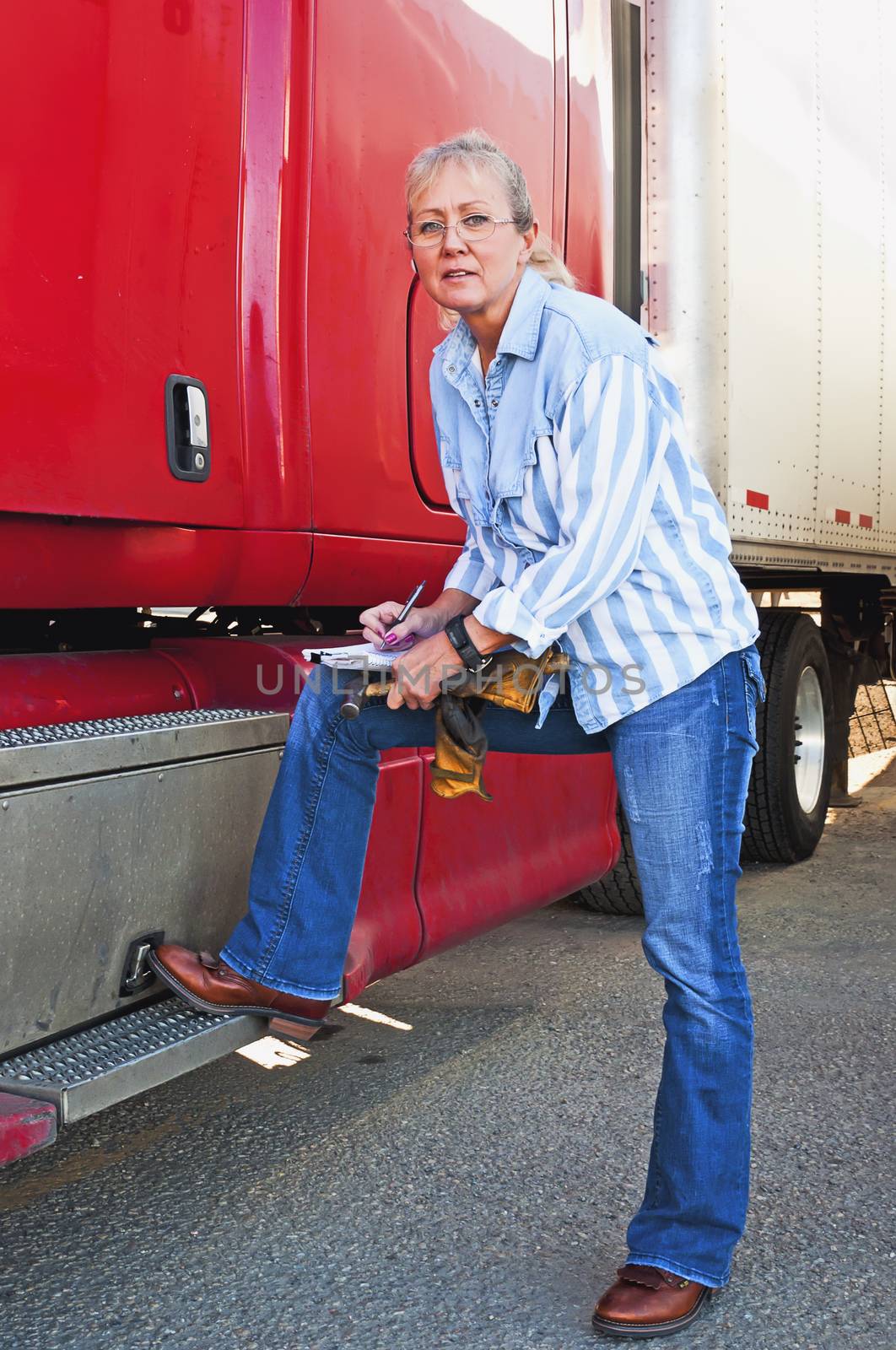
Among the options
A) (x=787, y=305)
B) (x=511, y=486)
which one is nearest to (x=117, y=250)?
(x=511, y=486)

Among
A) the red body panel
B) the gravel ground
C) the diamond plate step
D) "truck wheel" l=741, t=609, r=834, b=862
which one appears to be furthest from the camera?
"truck wheel" l=741, t=609, r=834, b=862

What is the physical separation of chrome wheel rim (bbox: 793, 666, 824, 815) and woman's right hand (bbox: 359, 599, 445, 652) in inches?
131

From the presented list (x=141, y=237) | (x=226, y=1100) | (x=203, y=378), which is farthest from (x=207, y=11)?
(x=226, y=1100)

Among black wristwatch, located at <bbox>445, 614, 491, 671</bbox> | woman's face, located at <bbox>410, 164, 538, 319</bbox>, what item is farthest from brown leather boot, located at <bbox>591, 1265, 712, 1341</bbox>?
woman's face, located at <bbox>410, 164, 538, 319</bbox>

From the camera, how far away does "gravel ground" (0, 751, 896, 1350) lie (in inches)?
83.0

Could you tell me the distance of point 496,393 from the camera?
2.12 meters

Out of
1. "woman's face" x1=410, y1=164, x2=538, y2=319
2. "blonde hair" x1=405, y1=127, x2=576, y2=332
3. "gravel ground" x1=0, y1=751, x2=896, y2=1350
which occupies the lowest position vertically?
"gravel ground" x1=0, y1=751, x2=896, y2=1350

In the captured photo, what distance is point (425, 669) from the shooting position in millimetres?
2084

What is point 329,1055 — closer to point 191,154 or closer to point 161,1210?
point 161,1210

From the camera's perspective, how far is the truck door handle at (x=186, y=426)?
7.35ft

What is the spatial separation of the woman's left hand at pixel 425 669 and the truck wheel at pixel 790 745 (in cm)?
305

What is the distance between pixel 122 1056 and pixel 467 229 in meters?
1.30

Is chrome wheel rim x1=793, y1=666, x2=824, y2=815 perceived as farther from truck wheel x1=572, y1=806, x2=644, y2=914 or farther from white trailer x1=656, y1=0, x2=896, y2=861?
truck wheel x1=572, y1=806, x2=644, y2=914

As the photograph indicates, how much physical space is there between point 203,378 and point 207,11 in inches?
Answer: 23.7
